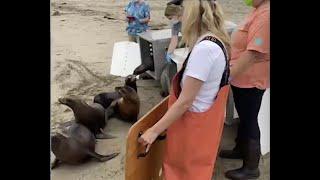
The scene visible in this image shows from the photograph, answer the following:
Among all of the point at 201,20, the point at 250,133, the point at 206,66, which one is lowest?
the point at 250,133

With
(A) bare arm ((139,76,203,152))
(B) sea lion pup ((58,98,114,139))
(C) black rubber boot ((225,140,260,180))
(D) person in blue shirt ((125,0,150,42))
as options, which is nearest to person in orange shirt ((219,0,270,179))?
(C) black rubber boot ((225,140,260,180))

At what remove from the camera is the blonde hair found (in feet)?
8.28

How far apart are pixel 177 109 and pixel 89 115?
6.72ft

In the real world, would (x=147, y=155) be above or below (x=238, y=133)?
above

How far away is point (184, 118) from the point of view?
267 cm

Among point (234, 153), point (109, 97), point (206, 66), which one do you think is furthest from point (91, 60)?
point (206, 66)

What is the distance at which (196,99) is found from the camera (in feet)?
8.63

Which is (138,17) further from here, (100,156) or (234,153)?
(234,153)

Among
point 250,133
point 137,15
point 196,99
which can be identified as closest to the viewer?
point 196,99

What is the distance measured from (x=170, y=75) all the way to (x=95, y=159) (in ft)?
4.32

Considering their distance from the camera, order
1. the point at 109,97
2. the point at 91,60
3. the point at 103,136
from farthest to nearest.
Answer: the point at 91,60, the point at 109,97, the point at 103,136
